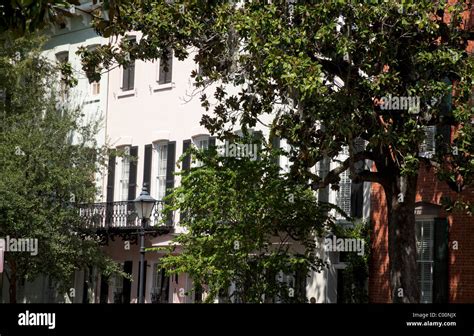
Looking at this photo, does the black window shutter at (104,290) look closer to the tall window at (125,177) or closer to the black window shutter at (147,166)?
the tall window at (125,177)

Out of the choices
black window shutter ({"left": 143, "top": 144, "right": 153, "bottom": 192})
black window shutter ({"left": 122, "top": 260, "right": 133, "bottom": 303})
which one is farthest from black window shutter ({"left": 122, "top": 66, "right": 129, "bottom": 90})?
black window shutter ({"left": 122, "top": 260, "right": 133, "bottom": 303})

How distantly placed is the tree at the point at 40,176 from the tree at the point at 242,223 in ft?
21.7

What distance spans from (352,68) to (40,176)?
13.6 m

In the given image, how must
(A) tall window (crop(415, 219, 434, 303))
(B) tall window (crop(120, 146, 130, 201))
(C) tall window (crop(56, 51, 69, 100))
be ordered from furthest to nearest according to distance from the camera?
(B) tall window (crop(120, 146, 130, 201))
(C) tall window (crop(56, 51, 69, 100))
(A) tall window (crop(415, 219, 434, 303))

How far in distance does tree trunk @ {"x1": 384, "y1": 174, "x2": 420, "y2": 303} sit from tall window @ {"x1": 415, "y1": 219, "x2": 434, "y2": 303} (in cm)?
505

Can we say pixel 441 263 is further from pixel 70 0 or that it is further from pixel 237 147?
pixel 70 0

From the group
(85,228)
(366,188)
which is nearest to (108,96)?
(85,228)

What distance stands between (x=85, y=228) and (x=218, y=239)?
8.71 m

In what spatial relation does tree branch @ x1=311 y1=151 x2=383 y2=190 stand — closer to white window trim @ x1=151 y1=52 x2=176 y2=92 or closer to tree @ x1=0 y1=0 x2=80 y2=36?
tree @ x1=0 y1=0 x2=80 y2=36

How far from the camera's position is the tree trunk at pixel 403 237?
2342cm

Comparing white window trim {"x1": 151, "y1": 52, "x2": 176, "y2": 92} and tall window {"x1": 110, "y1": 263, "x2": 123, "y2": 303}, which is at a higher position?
white window trim {"x1": 151, "y1": 52, "x2": 176, "y2": 92}

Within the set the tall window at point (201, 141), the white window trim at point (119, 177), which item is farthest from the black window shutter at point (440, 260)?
the white window trim at point (119, 177)

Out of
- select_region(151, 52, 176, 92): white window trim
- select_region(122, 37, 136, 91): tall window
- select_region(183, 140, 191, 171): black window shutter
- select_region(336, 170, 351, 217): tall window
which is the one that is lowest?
select_region(336, 170, 351, 217): tall window

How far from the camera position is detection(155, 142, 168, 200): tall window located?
123 feet
